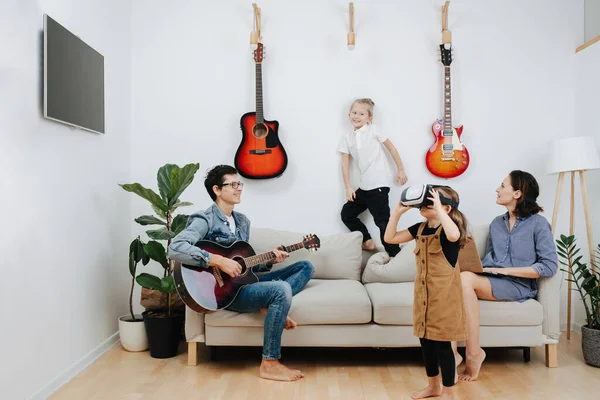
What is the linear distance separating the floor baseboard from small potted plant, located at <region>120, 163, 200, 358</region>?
11.5 inches

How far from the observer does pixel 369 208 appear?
144 inches

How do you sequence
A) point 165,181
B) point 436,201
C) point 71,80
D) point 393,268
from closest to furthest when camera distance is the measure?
point 436,201 < point 71,80 < point 165,181 < point 393,268

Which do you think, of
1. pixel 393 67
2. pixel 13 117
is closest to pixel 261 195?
pixel 393 67

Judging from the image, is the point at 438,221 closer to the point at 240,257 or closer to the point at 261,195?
the point at 240,257

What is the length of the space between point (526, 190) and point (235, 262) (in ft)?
5.25

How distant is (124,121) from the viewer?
145 inches

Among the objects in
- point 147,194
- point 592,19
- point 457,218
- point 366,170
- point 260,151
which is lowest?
point 457,218

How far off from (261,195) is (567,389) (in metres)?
2.15

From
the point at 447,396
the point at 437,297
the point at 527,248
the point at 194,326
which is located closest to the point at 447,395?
the point at 447,396

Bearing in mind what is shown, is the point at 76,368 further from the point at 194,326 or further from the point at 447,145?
the point at 447,145

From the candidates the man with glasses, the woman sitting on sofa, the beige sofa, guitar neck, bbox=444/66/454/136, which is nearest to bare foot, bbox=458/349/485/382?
the woman sitting on sofa

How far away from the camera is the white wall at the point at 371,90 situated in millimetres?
3783

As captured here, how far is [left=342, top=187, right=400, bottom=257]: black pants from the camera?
3.58 m

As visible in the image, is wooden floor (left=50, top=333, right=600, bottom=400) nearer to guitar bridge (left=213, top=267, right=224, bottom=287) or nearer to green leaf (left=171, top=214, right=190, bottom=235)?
guitar bridge (left=213, top=267, right=224, bottom=287)
